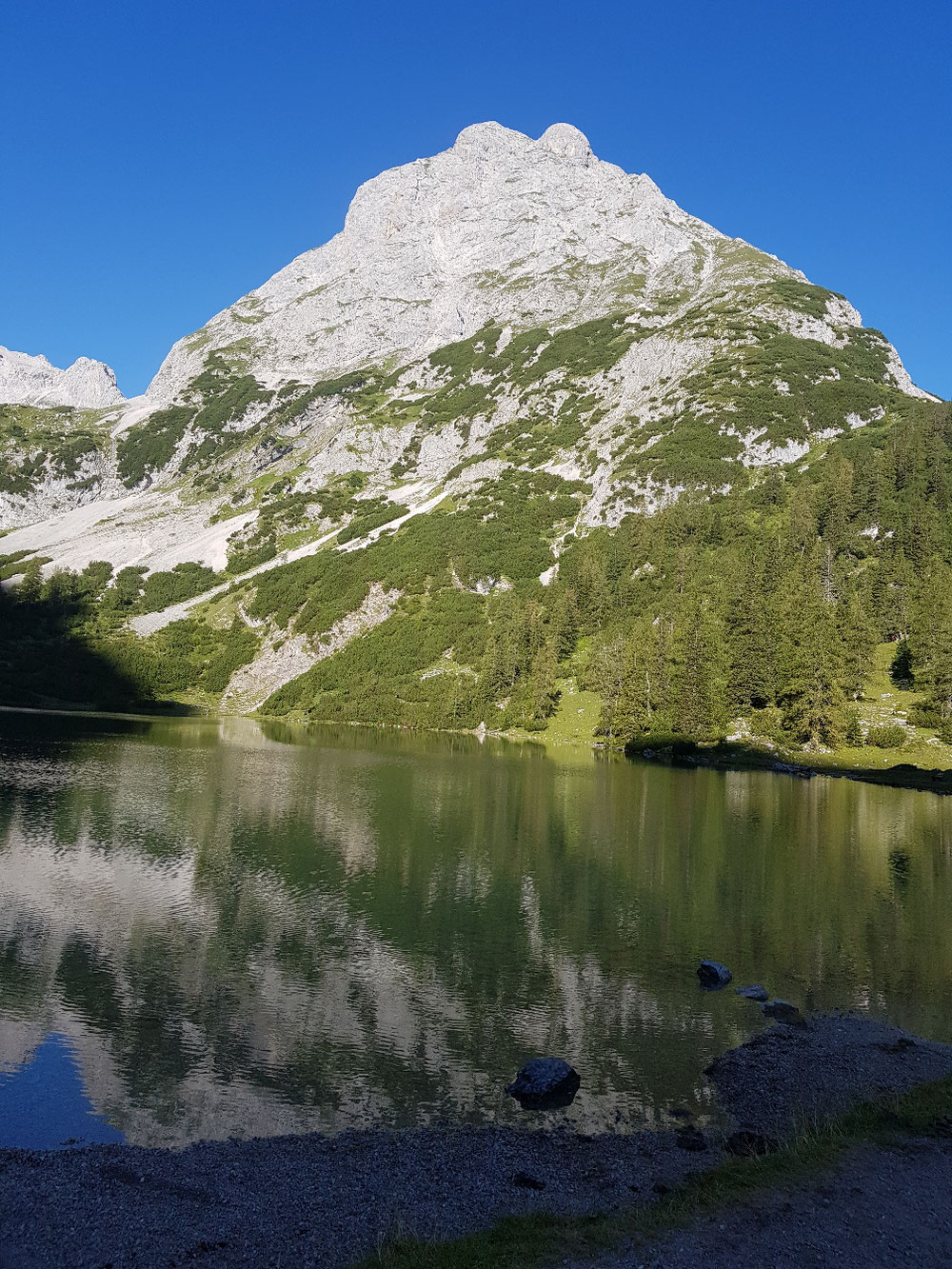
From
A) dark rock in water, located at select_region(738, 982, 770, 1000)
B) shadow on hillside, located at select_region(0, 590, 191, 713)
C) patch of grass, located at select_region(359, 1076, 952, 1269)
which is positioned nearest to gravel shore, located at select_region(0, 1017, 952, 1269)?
patch of grass, located at select_region(359, 1076, 952, 1269)

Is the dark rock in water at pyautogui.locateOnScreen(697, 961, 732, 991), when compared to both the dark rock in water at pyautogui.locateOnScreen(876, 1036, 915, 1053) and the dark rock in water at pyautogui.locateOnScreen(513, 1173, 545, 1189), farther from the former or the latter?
the dark rock in water at pyautogui.locateOnScreen(513, 1173, 545, 1189)

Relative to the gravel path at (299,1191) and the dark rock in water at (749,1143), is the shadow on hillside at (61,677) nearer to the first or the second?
the gravel path at (299,1191)

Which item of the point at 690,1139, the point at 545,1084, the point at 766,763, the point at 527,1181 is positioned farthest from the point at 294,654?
the point at 527,1181

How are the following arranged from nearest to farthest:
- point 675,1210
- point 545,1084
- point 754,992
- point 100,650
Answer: point 675,1210 → point 545,1084 → point 754,992 → point 100,650

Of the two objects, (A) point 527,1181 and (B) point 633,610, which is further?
(B) point 633,610

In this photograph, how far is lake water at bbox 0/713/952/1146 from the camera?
763 inches

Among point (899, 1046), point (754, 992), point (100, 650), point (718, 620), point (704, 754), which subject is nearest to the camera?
point (899, 1046)

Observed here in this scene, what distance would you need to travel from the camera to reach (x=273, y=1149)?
16.6 m

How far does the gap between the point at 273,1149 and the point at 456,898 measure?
2002 centimetres

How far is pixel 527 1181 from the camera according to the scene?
1594 centimetres

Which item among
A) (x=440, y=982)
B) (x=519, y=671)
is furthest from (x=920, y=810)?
(x=519, y=671)

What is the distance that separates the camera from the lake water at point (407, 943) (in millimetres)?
19375

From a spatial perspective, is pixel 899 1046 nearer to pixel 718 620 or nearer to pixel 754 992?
pixel 754 992

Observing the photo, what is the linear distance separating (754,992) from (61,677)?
521ft
